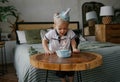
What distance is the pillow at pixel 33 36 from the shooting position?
3.96 metres

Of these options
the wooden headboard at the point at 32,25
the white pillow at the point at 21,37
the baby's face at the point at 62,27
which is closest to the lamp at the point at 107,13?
the wooden headboard at the point at 32,25

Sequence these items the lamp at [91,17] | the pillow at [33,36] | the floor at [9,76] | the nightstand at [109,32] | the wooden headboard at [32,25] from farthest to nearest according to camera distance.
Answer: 1. the lamp at [91,17]
2. the nightstand at [109,32]
3. the wooden headboard at [32,25]
4. the pillow at [33,36]
5. the floor at [9,76]

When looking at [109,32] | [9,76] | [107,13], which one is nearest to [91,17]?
[107,13]

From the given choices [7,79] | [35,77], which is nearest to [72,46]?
[35,77]

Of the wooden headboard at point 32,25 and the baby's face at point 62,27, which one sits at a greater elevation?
the baby's face at point 62,27

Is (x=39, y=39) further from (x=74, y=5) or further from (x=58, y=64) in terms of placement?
(x=58, y=64)

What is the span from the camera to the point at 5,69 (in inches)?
157

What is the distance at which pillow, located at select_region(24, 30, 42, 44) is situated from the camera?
156 inches

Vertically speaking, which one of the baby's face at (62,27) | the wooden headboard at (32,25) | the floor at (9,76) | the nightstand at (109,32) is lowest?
the floor at (9,76)

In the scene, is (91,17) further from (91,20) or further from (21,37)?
(21,37)

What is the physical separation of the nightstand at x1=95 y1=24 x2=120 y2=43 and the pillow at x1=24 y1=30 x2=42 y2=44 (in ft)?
5.12

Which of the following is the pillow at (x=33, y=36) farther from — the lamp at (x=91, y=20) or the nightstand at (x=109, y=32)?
the nightstand at (x=109, y=32)

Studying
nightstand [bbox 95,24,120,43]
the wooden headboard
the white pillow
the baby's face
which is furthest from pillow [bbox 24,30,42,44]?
the baby's face

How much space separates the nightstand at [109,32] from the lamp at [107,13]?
0.16 meters
